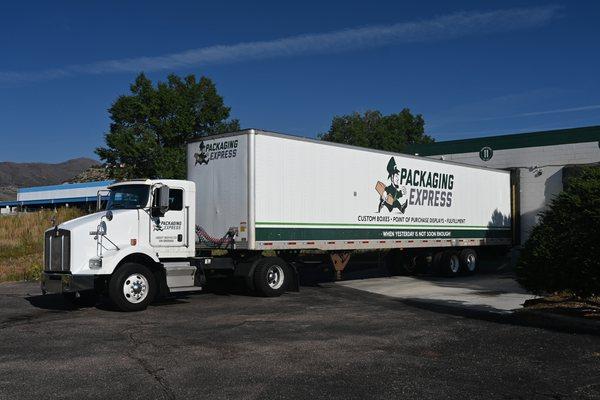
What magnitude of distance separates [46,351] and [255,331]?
324 cm

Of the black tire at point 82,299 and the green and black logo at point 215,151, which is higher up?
the green and black logo at point 215,151

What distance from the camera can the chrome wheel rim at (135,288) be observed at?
12523mm

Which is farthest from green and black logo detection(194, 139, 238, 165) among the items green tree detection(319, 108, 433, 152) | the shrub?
green tree detection(319, 108, 433, 152)

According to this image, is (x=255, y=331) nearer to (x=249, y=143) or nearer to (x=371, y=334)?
(x=371, y=334)

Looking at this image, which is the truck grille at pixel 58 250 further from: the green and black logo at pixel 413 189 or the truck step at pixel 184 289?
the green and black logo at pixel 413 189

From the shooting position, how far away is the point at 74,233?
12523mm

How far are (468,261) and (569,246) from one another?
1217cm

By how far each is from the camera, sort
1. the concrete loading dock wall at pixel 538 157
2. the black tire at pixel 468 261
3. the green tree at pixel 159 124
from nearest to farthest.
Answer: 1. the black tire at pixel 468 261
2. the concrete loading dock wall at pixel 538 157
3. the green tree at pixel 159 124

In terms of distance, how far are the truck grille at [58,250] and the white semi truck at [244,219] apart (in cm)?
2

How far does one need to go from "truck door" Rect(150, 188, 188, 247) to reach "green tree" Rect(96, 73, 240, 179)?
28.1 meters

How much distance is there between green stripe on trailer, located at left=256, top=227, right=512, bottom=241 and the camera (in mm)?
14945

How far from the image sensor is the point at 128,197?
13633mm

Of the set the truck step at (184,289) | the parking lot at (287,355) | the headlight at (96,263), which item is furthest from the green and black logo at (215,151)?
the headlight at (96,263)

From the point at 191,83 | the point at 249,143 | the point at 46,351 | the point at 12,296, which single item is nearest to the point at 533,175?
the point at 249,143
